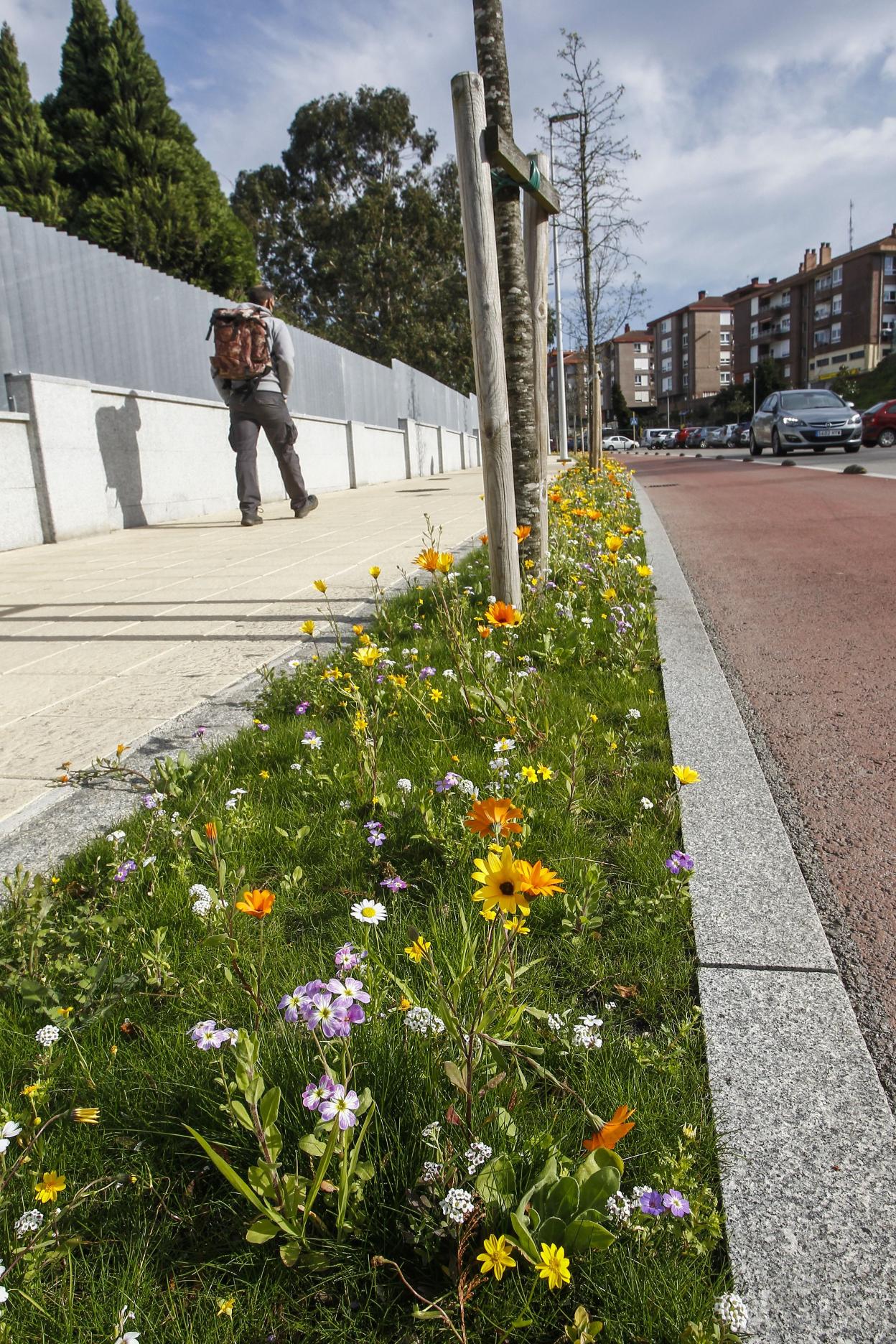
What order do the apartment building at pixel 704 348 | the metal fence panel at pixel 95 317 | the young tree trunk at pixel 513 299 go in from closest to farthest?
the young tree trunk at pixel 513 299 < the metal fence panel at pixel 95 317 < the apartment building at pixel 704 348

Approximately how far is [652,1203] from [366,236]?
1904 inches

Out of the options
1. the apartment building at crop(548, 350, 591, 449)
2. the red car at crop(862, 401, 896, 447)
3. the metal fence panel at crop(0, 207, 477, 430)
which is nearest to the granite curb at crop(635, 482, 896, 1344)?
the metal fence panel at crop(0, 207, 477, 430)

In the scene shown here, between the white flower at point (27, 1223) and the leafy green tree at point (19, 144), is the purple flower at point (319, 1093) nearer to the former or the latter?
the white flower at point (27, 1223)

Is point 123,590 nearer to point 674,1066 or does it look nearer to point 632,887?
point 632,887

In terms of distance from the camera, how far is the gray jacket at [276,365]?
10.2 meters

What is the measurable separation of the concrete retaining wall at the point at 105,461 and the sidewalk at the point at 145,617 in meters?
0.38

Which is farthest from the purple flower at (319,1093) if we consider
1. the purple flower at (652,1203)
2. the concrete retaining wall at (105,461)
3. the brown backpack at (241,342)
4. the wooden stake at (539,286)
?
the brown backpack at (241,342)

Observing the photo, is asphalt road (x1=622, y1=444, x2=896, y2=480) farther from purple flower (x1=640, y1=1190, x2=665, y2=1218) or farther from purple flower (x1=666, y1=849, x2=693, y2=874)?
purple flower (x1=640, y1=1190, x2=665, y2=1218)

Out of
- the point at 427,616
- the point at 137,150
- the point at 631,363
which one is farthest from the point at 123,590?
the point at 631,363

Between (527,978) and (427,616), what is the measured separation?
3.10 metres

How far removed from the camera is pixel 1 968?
190 cm

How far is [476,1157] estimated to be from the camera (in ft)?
4.22

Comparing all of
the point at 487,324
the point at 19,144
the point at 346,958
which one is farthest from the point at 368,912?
the point at 19,144

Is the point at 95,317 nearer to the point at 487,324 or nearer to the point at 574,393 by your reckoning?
the point at 487,324
